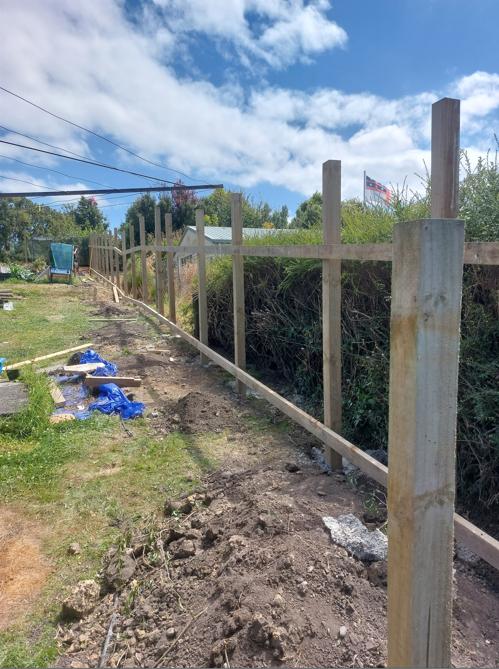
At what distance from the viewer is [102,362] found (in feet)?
22.7

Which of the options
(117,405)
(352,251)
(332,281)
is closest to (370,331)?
(332,281)

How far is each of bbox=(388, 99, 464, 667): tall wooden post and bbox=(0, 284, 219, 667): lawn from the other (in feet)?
5.68

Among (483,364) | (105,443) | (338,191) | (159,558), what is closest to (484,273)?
(483,364)

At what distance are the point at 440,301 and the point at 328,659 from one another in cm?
146

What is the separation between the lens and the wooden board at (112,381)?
19.0 ft

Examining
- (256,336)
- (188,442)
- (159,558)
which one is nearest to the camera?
(159,558)

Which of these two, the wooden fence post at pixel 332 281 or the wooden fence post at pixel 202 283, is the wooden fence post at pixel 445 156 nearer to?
the wooden fence post at pixel 332 281

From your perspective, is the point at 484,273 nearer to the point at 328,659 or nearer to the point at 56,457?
the point at 328,659

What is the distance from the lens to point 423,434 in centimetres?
99

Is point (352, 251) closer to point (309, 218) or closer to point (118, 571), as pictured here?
point (118, 571)

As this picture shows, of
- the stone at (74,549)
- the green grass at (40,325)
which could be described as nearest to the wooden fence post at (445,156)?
the stone at (74,549)

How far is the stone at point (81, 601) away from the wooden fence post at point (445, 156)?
8.16 ft

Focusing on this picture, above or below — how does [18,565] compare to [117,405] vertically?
below

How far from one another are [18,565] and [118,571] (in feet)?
2.20
